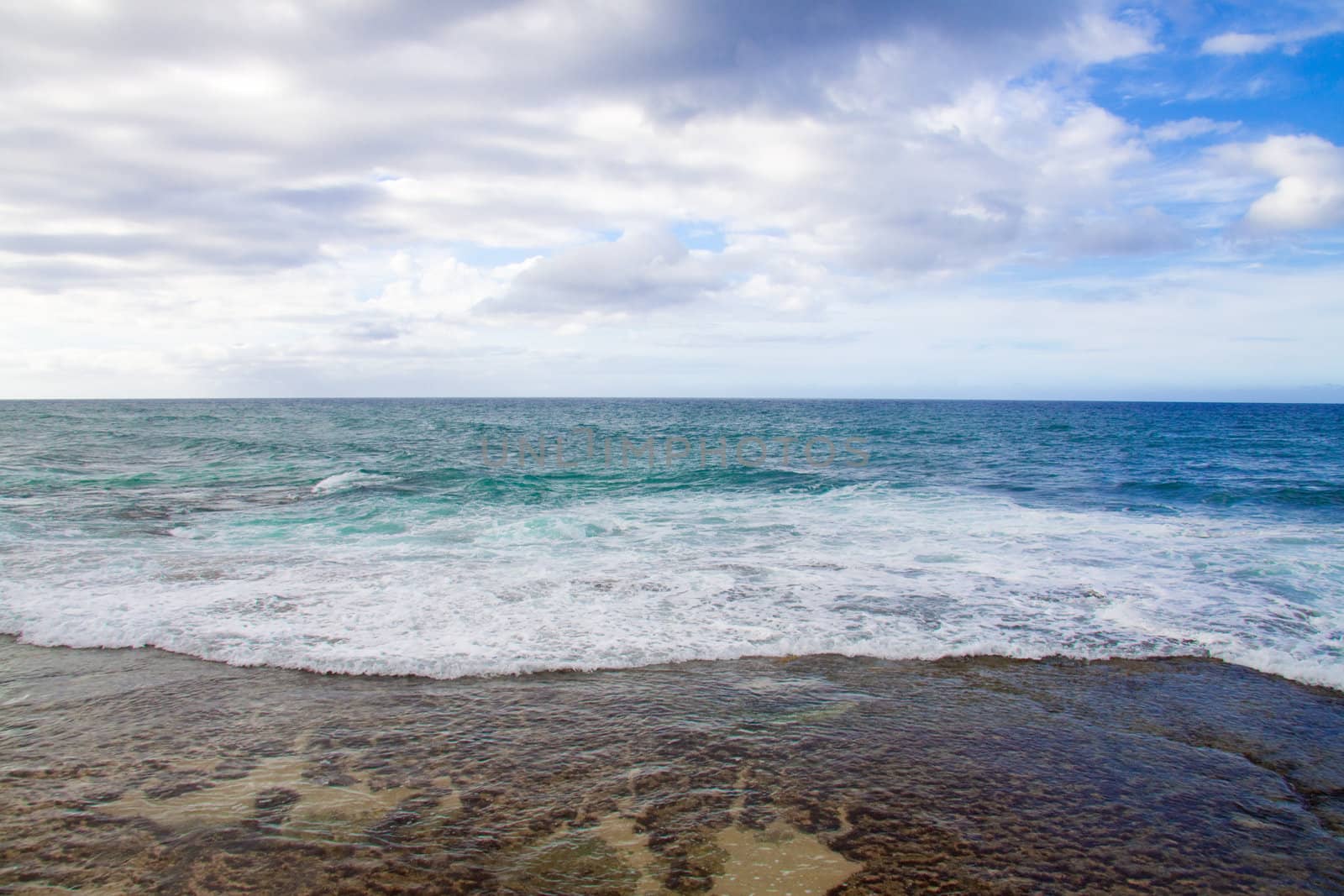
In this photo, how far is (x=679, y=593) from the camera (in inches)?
347

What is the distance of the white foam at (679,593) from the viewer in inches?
269

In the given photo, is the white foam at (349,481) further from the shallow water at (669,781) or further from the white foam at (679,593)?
the shallow water at (669,781)

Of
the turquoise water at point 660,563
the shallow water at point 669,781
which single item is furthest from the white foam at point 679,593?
the shallow water at point 669,781

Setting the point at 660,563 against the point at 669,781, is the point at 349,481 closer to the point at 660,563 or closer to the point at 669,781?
the point at 660,563

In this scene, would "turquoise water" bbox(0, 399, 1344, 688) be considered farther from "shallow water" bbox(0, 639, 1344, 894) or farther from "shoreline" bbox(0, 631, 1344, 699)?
"shallow water" bbox(0, 639, 1344, 894)

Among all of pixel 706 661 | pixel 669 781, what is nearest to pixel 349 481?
pixel 706 661

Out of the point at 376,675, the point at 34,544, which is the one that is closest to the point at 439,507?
the point at 34,544

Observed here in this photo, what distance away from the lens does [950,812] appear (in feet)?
13.0

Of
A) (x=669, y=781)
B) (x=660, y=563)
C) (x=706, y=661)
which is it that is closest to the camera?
(x=669, y=781)

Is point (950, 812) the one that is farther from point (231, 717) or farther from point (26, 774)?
point (26, 774)

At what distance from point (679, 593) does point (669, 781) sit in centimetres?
453

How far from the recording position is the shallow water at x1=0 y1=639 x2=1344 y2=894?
348 cm

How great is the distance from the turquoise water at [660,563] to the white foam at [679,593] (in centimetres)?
5

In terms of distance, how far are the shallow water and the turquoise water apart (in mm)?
805
